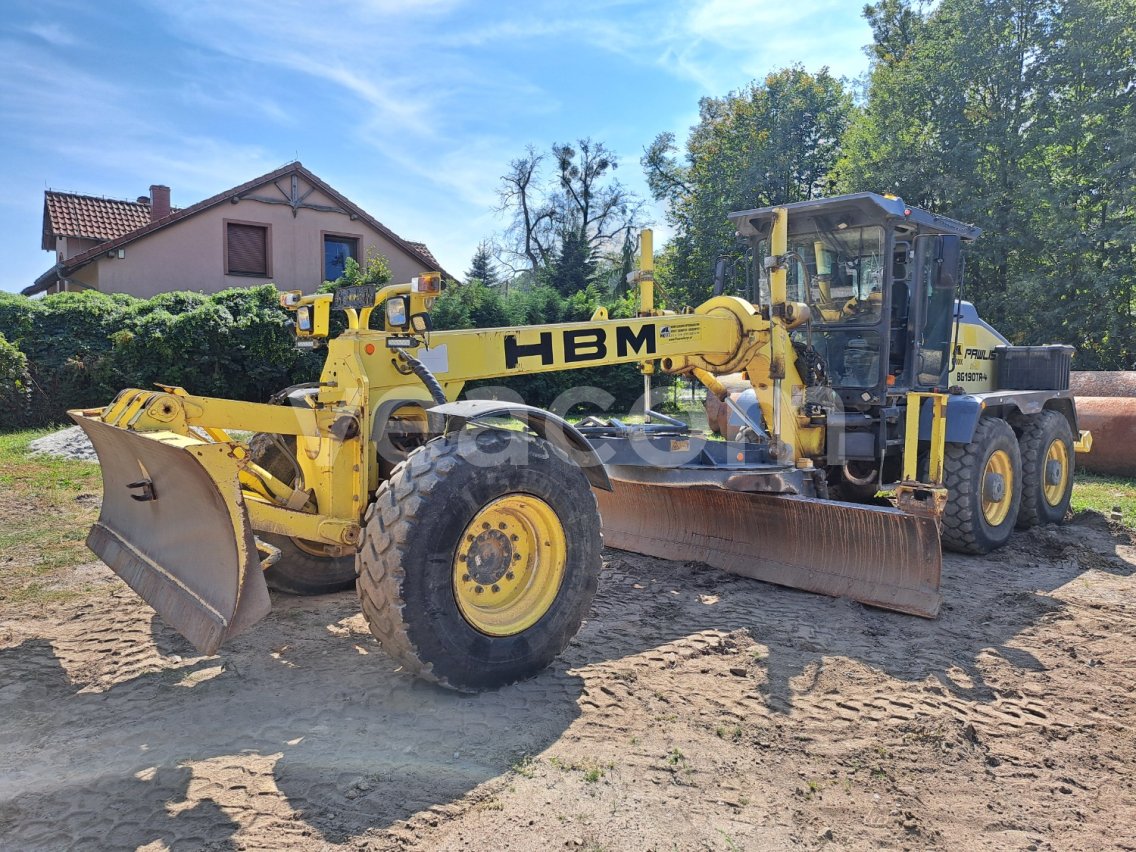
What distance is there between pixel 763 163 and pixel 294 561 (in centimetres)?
2295

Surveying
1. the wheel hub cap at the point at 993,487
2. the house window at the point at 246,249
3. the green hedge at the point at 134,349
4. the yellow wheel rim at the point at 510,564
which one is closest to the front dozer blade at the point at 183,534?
the yellow wheel rim at the point at 510,564

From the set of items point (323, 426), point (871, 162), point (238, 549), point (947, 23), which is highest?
point (947, 23)

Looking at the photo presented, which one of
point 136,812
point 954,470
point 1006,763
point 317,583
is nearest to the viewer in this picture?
point 136,812

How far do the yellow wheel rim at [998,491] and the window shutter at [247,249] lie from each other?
19183mm

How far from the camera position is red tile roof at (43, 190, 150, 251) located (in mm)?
22484

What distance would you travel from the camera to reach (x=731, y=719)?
3.54 meters

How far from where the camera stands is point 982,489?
21.5 ft

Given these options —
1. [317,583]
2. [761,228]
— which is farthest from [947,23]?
[317,583]

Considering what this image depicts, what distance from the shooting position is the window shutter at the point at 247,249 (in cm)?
2131

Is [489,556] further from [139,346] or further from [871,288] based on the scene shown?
[139,346]

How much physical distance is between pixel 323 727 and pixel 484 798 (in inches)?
33.5

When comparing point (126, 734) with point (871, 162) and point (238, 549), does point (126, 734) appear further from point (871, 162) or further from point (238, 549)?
point (871, 162)

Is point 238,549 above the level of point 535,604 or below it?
above

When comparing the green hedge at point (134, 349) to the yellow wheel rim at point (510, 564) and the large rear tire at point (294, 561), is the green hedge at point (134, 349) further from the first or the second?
the yellow wheel rim at point (510, 564)
